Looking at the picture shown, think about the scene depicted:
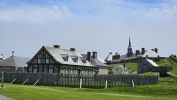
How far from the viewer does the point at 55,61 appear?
86.1 m

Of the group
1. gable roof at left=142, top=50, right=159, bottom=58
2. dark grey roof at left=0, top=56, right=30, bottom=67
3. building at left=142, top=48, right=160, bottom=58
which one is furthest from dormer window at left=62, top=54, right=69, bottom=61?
gable roof at left=142, top=50, right=159, bottom=58

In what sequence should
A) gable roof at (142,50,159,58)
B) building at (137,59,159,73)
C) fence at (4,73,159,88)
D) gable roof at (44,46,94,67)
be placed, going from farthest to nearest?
gable roof at (142,50,159,58)
building at (137,59,159,73)
gable roof at (44,46,94,67)
fence at (4,73,159,88)

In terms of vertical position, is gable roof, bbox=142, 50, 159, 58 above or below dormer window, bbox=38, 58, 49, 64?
above

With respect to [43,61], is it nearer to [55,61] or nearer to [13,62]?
[55,61]

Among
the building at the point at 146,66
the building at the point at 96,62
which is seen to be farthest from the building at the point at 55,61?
the building at the point at 146,66

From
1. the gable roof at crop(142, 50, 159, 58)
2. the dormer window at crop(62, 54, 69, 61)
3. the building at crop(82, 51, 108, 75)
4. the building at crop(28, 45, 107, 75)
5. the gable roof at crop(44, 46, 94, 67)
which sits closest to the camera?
the building at crop(28, 45, 107, 75)

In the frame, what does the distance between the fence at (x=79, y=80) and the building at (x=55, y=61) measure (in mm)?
17727

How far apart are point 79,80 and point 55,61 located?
78.9 feet

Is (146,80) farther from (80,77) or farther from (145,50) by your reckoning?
(145,50)

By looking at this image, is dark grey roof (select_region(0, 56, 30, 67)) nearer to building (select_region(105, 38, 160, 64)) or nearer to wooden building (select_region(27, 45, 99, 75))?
wooden building (select_region(27, 45, 99, 75))

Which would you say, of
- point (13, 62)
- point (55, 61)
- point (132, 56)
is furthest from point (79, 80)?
point (132, 56)

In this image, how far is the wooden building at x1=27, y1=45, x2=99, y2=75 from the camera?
284 ft

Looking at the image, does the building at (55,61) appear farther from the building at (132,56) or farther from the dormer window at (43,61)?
the building at (132,56)

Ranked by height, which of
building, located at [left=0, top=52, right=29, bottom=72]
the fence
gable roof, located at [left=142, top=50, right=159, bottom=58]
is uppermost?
gable roof, located at [left=142, top=50, right=159, bottom=58]
